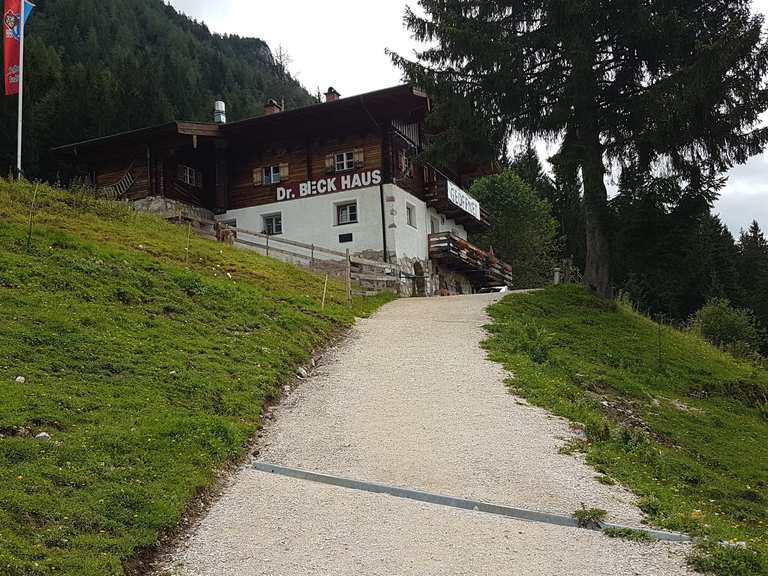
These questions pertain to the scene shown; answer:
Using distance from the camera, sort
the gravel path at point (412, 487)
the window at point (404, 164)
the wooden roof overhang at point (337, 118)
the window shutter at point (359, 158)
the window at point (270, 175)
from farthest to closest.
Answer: the window at point (270, 175) → the window at point (404, 164) → the window shutter at point (359, 158) → the wooden roof overhang at point (337, 118) → the gravel path at point (412, 487)

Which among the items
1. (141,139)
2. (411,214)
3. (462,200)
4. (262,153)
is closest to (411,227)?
(411,214)

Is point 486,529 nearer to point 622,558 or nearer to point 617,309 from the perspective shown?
point 622,558

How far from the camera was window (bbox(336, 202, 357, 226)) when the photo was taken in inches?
1298

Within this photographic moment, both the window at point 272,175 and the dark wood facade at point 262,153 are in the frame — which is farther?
the window at point 272,175

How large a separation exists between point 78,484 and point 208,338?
6.84 metres

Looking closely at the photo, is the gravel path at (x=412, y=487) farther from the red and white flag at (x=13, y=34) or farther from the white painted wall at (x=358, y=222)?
the red and white flag at (x=13, y=34)

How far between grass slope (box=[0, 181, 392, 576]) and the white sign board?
46.4ft

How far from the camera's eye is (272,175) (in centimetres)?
3472

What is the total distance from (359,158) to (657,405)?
20.3 m

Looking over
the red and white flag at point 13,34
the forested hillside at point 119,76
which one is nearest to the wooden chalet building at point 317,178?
the red and white flag at point 13,34

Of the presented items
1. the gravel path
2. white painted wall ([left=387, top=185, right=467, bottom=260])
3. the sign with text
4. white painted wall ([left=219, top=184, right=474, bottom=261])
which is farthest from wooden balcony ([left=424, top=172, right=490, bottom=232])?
the gravel path

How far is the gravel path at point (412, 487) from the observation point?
732cm

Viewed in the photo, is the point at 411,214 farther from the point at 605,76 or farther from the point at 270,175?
the point at 605,76

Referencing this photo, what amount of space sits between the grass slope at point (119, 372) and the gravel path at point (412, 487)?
2.18ft
